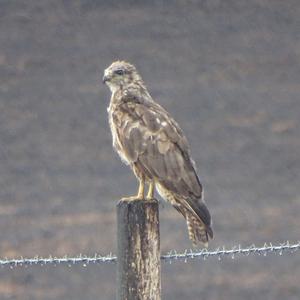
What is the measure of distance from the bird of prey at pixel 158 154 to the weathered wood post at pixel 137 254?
2.74ft

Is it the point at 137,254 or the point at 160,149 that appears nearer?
the point at 137,254

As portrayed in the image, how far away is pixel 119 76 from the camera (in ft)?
24.8

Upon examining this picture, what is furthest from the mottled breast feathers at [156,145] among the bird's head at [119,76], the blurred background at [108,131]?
the blurred background at [108,131]

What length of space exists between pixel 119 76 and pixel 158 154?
1.17 metres

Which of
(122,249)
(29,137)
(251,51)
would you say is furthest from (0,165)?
(122,249)

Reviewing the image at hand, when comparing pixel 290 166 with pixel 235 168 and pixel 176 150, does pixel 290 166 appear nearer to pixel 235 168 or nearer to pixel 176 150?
pixel 235 168

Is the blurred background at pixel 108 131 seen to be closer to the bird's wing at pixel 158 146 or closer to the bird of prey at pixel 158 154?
the bird of prey at pixel 158 154

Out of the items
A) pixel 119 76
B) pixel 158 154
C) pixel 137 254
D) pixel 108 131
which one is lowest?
pixel 137 254

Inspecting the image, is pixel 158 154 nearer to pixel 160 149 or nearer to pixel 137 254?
pixel 160 149

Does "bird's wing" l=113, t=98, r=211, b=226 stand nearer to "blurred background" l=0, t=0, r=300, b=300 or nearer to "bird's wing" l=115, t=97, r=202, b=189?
"bird's wing" l=115, t=97, r=202, b=189

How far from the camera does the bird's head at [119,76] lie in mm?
7496

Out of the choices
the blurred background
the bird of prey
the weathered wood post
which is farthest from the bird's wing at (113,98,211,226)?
the blurred background

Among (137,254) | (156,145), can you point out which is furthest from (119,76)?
(137,254)

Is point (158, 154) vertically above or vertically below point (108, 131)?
below
